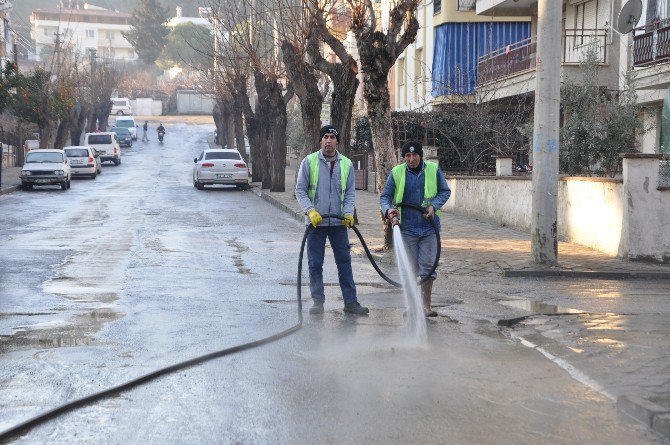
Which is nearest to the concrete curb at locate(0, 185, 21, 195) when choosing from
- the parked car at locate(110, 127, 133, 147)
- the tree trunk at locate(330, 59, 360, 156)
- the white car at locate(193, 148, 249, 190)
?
the white car at locate(193, 148, 249, 190)

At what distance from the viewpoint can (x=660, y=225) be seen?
47.1 feet

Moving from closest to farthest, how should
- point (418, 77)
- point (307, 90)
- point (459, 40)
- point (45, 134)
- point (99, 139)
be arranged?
point (307, 90)
point (459, 40)
point (418, 77)
point (45, 134)
point (99, 139)

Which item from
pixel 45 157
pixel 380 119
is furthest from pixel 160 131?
pixel 380 119

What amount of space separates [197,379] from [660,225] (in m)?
9.26

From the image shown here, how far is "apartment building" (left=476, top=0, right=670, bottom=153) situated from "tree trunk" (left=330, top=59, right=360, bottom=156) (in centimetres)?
652

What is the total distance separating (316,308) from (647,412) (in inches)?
186

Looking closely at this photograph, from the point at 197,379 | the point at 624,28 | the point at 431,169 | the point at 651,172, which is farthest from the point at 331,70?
the point at 197,379

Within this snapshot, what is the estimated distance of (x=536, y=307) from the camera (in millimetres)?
10898

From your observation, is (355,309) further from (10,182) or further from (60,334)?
(10,182)

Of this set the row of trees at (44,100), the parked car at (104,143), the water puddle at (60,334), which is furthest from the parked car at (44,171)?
the water puddle at (60,334)

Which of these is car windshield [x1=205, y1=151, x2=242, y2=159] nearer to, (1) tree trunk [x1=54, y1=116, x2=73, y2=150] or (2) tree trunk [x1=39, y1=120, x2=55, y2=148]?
(2) tree trunk [x1=39, y1=120, x2=55, y2=148]

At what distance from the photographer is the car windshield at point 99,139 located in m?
59.4

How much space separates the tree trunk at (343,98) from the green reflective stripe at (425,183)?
1379 cm

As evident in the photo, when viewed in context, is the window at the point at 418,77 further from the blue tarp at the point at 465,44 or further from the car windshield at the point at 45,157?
the car windshield at the point at 45,157
